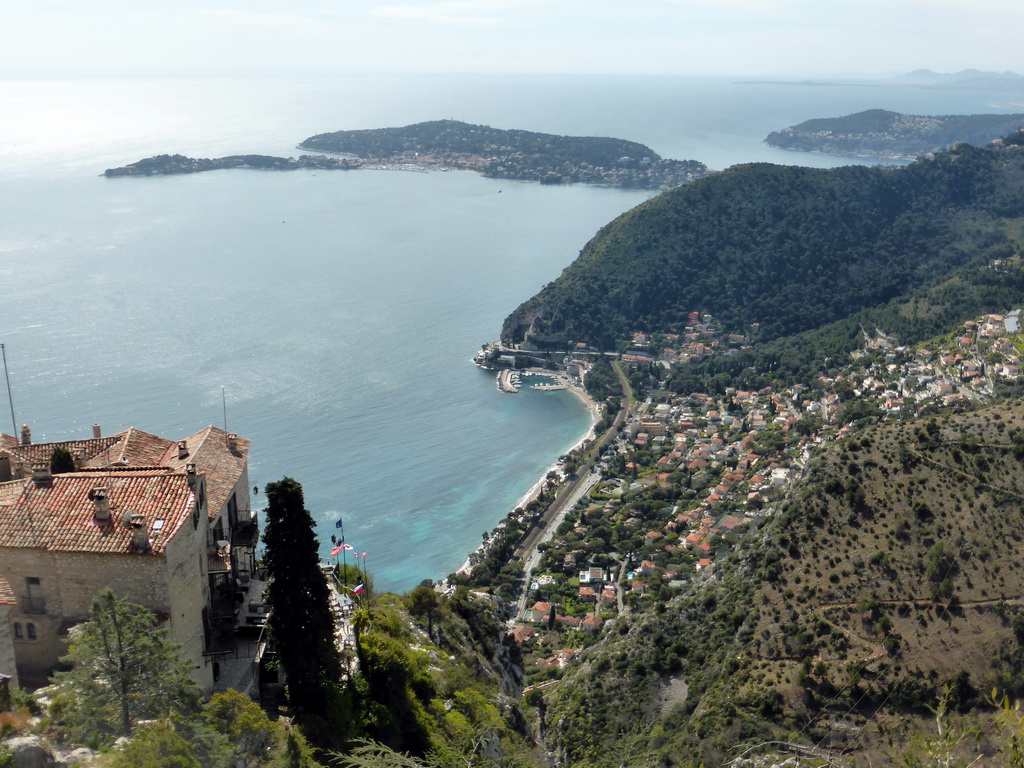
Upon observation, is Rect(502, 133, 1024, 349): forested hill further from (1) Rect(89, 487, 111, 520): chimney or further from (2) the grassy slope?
(1) Rect(89, 487, 111, 520): chimney

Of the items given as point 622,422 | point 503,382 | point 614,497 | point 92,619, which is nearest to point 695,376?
point 622,422

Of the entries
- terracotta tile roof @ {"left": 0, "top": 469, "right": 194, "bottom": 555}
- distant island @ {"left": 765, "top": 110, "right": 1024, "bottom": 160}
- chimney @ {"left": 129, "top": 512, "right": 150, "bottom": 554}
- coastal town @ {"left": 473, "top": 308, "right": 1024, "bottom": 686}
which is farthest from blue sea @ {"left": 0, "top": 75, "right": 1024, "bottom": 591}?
distant island @ {"left": 765, "top": 110, "right": 1024, "bottom": 160}

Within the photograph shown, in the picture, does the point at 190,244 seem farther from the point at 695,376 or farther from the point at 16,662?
the point at 16,662

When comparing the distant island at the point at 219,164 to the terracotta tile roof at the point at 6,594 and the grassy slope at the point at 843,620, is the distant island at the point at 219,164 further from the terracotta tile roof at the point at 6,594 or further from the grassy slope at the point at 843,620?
the terracotta tile roof at the point at 6,594

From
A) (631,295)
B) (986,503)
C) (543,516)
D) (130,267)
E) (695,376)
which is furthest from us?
(130,267)

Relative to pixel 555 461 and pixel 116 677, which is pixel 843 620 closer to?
pixel 116 677

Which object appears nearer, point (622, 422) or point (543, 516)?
point (543, 516)
